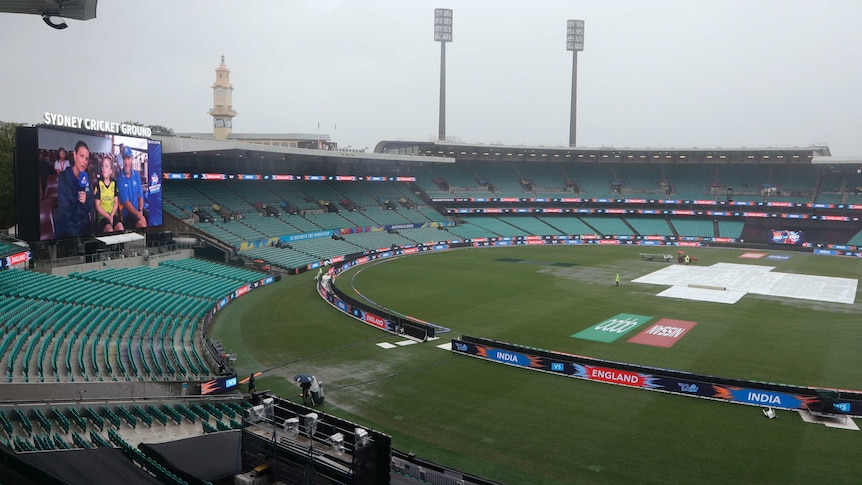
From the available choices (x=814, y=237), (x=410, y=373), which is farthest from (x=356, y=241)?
(x=814, y=237)

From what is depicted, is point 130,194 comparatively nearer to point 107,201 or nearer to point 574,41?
point 107,201

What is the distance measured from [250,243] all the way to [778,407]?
158 ft

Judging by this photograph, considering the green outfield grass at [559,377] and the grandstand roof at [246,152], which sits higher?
the grandstand roof at [246,152]

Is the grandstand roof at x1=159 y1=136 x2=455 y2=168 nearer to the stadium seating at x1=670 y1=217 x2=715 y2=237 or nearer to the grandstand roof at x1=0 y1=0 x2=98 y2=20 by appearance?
the grandstand roof at x1=0 y1=0 x2=98 y2=20

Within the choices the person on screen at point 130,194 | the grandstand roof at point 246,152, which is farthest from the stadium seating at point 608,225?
the person on screen at point 130,194

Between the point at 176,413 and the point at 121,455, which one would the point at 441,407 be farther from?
the point at 121,455

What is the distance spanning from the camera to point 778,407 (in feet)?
72.3

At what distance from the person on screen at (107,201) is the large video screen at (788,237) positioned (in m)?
85.9

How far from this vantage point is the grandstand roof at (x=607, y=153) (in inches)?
3415

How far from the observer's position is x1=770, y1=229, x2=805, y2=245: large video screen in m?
83.4

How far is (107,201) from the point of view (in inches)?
1467

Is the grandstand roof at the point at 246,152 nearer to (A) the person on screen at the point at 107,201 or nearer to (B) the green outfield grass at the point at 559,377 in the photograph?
(A) the person on screen at the point at 107,201

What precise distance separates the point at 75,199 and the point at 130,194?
507 centimetres

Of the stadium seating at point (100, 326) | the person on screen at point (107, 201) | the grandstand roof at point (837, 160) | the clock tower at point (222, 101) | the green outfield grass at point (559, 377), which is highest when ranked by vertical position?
the clock tower at point (222, 101)
